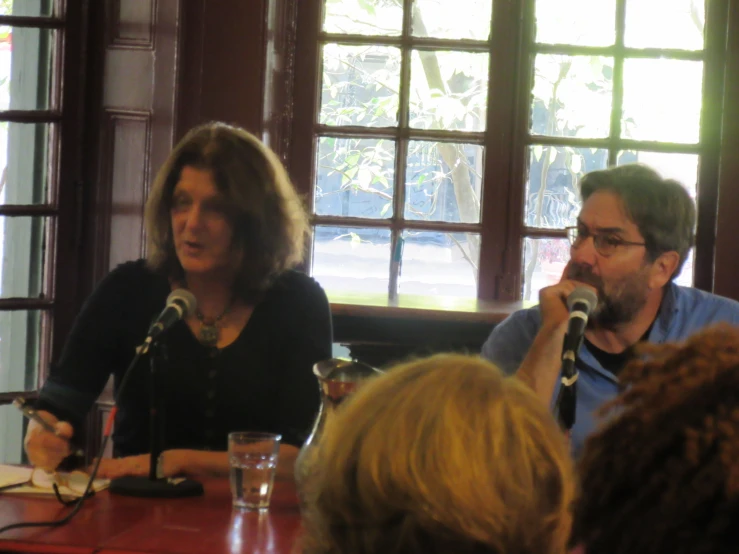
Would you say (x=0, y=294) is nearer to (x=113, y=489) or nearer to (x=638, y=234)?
(x=113, y=489)

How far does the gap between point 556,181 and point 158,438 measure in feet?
6.81

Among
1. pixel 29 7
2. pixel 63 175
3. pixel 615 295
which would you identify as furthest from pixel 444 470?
pixel 29 7

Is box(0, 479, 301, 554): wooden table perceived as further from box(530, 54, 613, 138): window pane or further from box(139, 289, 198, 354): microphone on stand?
box(530, 54, 613, 138): window pane

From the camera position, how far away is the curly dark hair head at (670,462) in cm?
49

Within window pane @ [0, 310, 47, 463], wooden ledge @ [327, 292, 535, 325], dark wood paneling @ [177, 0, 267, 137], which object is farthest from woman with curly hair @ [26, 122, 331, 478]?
window pane @ [0, 310, 47, 463]

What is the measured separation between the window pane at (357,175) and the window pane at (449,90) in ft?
0.55

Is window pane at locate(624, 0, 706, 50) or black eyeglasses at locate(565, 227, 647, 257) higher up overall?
window pane at locate(624, 0, 706, 50)

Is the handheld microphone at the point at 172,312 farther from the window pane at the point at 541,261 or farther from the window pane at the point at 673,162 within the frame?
the window pane at the point at 673,162

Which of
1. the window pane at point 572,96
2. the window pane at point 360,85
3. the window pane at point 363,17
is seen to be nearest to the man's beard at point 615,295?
the window pane at point 572,96

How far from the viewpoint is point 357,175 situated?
3.45 metres

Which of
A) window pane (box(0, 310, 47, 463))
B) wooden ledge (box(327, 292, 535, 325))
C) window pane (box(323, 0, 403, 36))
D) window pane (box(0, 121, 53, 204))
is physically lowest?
window pane (box(0, 310, 47, 463))

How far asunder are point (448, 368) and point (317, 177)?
277 cm

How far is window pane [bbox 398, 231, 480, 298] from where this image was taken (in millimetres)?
3439

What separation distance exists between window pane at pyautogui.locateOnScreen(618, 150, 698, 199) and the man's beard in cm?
128
